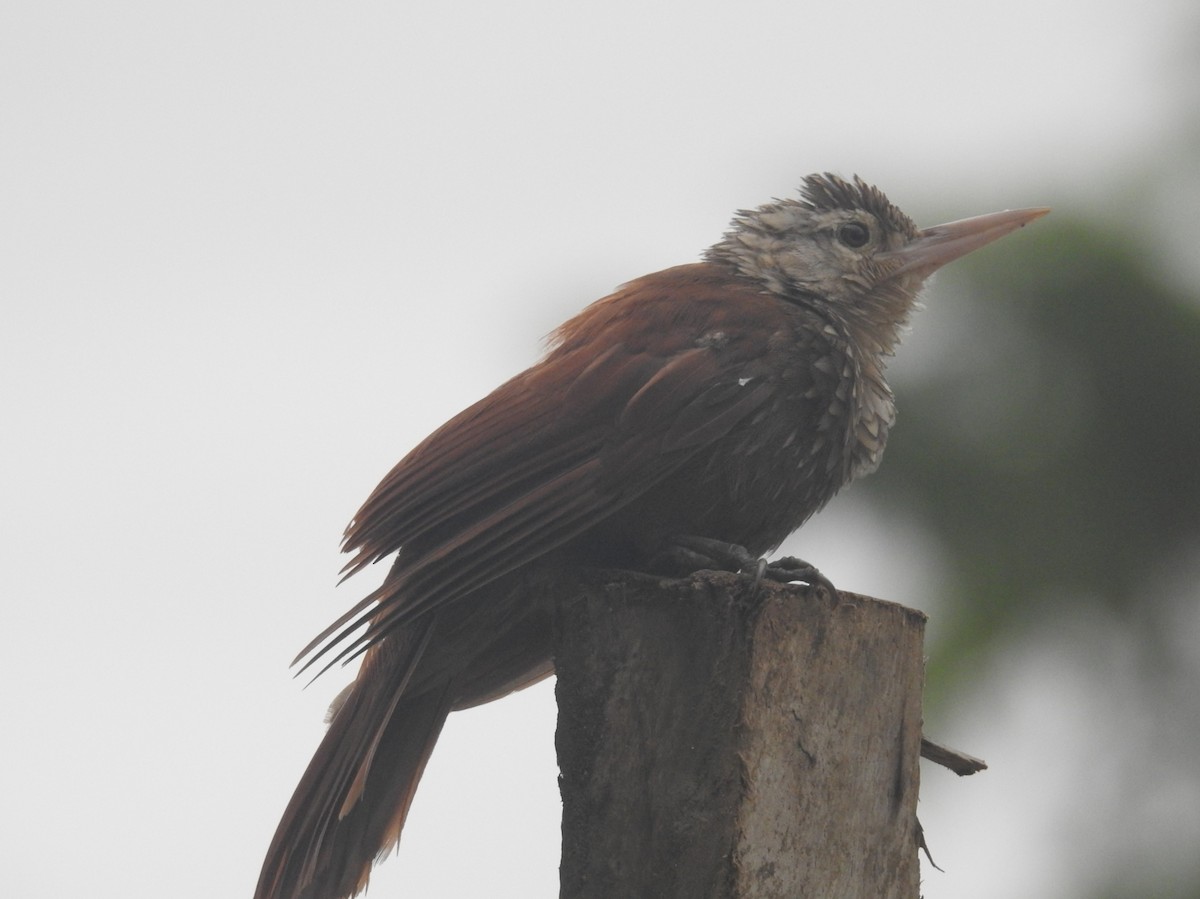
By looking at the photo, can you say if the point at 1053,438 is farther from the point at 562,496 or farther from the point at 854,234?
the point at 562,496

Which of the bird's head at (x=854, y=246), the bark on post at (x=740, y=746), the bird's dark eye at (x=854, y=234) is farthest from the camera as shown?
the bird's dark eye at (x=854, y=234)

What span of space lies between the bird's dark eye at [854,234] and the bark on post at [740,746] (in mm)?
2054

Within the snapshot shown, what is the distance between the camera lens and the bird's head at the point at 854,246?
15.7 ft

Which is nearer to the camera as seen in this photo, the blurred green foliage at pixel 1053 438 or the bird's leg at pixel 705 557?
the bird's leg at pixel 705 557

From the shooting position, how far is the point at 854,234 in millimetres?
4965

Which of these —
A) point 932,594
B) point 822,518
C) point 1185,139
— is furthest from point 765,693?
point 1185,139

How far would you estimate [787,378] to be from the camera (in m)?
4.03

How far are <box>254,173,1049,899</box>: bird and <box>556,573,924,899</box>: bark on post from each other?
49cm

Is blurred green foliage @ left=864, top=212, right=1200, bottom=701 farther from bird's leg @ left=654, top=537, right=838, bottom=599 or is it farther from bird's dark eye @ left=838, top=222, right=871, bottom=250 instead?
bird's leg @ left=654, top=537, right=838, bottom=599

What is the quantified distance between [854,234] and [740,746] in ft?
8.26

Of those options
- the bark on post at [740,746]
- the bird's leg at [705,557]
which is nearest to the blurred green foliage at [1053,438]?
the bird's leg at [705,557]

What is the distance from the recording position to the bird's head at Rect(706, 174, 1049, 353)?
15.7 ft

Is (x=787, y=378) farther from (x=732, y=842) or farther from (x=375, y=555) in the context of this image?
(x=732, y=842)

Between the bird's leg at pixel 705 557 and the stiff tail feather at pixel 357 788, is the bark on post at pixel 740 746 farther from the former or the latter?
the stiff tail feather at pixel 357 788
